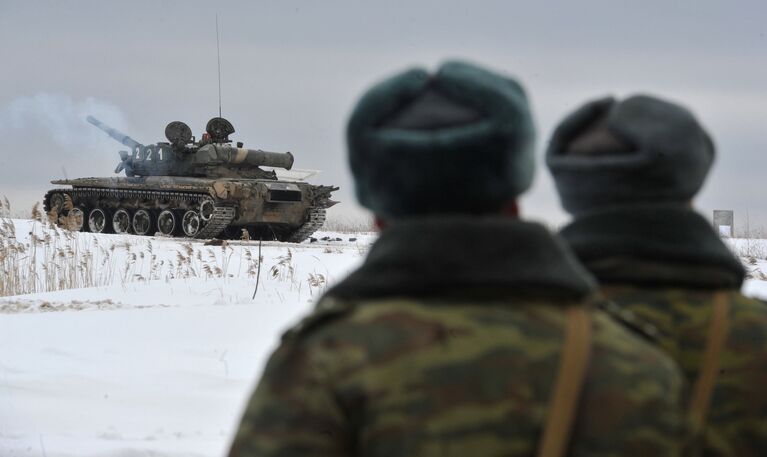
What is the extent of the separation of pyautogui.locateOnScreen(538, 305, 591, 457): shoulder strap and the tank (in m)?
20.2

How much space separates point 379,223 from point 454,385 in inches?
12.0

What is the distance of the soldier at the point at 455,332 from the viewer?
1.43m

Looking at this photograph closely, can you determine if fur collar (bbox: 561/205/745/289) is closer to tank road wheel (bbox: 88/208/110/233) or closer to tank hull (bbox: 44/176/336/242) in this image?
tank hull (bbox: 44/176/336/242)

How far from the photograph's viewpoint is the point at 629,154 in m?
2.13

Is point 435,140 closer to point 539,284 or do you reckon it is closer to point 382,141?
point 382,141

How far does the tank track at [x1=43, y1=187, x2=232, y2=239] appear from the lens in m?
21.6

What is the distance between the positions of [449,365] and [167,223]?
22417 mm

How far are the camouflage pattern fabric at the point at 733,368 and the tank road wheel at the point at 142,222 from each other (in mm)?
22425

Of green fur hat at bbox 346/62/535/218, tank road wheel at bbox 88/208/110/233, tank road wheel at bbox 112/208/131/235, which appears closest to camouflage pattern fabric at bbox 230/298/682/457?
green fur hat at bbox 346/62/535/218

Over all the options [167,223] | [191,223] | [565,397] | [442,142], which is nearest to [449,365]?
[565,397]

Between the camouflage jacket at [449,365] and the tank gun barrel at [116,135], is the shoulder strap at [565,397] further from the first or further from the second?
the tank gun barrel at [116,135]

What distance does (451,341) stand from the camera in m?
1.46

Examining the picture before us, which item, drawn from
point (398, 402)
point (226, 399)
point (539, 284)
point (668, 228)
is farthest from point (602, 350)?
point (226, 399)

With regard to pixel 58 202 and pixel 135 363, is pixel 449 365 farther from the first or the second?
pixel 58 202
